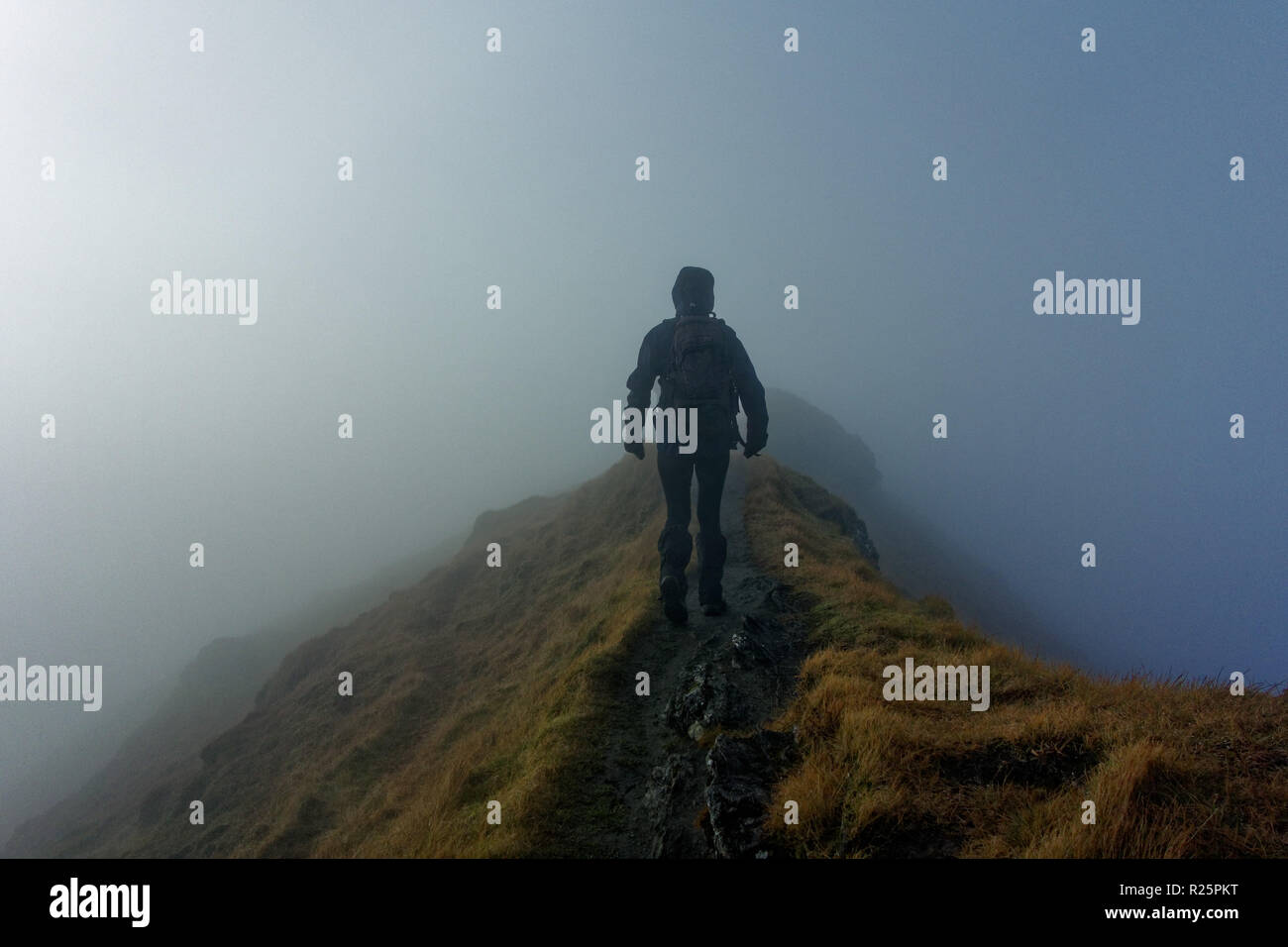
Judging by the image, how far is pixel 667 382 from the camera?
902cm

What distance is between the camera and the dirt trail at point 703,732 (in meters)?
4.61

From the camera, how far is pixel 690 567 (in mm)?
13234

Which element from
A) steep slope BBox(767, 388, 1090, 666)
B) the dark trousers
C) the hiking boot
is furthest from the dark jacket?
steep slope BBox(767, 388, 1090, 666)

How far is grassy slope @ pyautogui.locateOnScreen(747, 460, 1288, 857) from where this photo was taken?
3.30 metres

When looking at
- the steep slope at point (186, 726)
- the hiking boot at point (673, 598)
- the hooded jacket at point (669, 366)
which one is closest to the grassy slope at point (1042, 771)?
the hiking boot at point (673, 598)

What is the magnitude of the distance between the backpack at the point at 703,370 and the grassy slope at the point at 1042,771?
4437 millimetres

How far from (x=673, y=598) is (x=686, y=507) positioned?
5.14 ft

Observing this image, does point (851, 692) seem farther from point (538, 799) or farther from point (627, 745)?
point (538, 799)

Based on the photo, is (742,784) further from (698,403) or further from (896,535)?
(896,535)

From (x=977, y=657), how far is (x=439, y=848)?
21.7ft

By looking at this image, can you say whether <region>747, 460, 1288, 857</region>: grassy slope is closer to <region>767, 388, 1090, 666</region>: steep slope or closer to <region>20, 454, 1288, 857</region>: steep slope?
<region>20, 454, 1288, 857</region>: steep slope

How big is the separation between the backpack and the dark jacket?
17 centimetres

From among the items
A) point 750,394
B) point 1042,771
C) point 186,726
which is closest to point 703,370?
point 750,394
